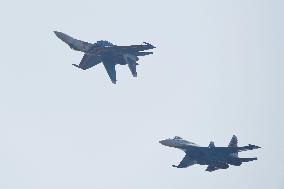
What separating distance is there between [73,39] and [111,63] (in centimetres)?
612

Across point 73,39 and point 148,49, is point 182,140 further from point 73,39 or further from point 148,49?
point 73,39

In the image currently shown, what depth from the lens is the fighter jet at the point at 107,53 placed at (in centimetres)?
5584

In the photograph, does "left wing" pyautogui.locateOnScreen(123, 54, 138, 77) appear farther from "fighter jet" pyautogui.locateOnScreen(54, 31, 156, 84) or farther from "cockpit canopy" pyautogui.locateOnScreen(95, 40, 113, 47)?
"cockpit canopy" pyautogui.locateOnScreen(95, 40, 113, 47)

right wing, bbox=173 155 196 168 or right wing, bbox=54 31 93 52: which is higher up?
right wing, bbox=54 31 93 52

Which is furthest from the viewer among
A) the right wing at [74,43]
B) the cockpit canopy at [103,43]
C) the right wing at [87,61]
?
the right wing at [87,61]

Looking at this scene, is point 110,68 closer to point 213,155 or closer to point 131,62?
point 131,62

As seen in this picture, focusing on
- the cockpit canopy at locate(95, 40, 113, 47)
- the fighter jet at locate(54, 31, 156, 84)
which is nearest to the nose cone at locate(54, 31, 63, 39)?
the fighter jet at locate(54, 31, 156, 84)

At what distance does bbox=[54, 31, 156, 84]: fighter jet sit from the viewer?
183 ft

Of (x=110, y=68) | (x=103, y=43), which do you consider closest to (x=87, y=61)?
(x=110, y=68)

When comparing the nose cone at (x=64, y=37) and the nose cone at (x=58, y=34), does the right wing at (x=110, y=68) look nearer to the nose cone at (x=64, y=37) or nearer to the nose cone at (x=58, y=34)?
the nose cone at (x=64, y=37)

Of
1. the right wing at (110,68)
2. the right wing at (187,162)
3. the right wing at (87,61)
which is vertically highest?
the right wing at (87,61)

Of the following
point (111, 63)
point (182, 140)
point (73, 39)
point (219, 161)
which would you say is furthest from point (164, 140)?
point (73, 39)

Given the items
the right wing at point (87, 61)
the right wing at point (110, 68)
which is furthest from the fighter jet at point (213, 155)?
the right wing at point (87, 61)

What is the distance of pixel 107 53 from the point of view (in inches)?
2271
